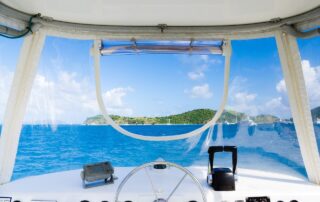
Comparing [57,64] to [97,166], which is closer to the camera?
[97,166]

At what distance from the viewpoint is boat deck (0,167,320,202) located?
5.42 ft

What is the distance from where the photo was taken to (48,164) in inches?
891

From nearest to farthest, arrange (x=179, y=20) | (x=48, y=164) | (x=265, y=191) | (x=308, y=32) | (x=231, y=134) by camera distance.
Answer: (x=265, y=191)
(x=308, y=32)
(x=179, y=20)
(x=48, y=164)
(x=231, y=134)

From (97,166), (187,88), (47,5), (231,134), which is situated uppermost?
(187,88)

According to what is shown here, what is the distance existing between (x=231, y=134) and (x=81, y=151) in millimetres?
17430

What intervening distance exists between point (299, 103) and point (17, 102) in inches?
93.9

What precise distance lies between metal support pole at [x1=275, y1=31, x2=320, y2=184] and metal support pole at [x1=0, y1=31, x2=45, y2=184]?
2.11 metres

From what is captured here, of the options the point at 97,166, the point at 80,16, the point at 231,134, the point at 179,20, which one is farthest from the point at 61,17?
the point at 231,134

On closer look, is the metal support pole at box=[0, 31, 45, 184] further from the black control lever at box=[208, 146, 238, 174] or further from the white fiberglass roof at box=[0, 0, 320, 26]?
the black control lever at box=[208, 146, 238, 174]

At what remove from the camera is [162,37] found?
2.16m

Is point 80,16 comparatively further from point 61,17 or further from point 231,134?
point 231,134

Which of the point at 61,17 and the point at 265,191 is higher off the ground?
the point at 61,17

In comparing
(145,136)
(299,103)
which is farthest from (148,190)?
(299,103)

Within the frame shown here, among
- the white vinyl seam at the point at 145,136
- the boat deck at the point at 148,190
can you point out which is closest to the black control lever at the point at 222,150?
the boat deck at the point at 148,190
